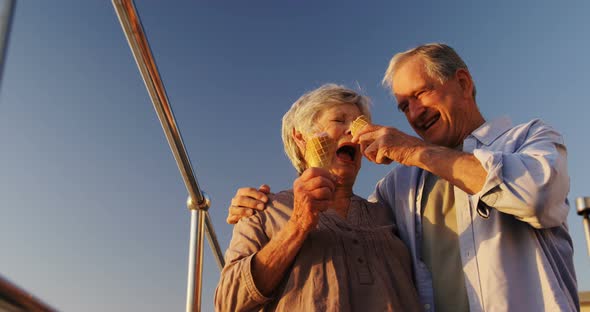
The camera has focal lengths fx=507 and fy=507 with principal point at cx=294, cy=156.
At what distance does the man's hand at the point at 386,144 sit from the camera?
6.46ft

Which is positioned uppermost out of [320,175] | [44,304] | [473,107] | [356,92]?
[356,92]

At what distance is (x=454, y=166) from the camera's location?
1875mm

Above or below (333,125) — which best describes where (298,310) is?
below

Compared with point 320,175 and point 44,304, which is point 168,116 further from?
point 44,304

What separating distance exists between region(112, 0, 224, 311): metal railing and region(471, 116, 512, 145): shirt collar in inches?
52.5

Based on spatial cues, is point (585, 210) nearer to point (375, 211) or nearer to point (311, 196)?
point (375, 211)

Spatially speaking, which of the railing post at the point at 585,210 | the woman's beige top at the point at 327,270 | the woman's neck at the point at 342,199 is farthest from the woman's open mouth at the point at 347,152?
the railing post at the point at 585,210

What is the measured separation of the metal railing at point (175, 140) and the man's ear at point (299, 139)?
1.68 feet

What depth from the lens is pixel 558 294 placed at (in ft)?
5.91

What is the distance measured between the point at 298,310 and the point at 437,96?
53.8 inches

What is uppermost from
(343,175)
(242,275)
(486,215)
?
(343,175)

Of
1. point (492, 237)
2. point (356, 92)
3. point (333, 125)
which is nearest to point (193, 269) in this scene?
point (333, 125)

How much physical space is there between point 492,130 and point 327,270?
1.07 m

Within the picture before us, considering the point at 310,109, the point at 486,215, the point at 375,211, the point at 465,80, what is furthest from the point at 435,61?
the point at 486,215
